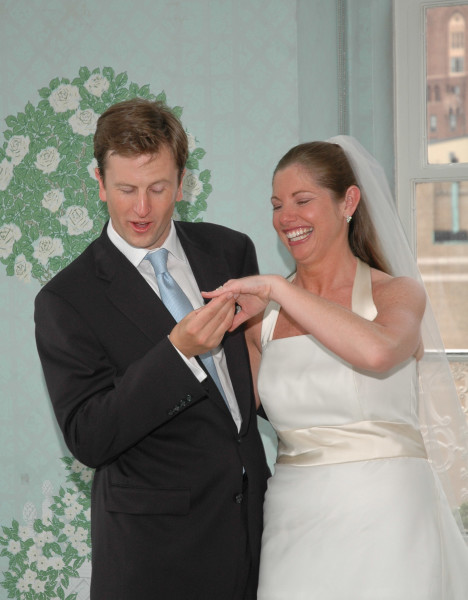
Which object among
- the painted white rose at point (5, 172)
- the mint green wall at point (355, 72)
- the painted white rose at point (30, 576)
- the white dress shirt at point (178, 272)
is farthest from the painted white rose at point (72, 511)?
the mint green wall at point (355, 72)

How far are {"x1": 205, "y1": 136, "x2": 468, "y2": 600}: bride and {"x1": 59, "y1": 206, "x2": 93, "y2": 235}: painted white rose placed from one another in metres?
1.36

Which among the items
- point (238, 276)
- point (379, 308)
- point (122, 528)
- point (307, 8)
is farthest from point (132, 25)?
point (122, 528)

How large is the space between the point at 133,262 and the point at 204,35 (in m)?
1.58

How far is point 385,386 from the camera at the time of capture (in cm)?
214

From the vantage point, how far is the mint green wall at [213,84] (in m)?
3.23

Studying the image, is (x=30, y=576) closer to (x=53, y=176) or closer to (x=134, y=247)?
(x=53, y=176)

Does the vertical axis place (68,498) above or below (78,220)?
below

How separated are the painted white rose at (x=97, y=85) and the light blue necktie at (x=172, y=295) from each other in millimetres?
1564

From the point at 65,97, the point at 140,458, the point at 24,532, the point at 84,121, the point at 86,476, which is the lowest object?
the point at 24,532

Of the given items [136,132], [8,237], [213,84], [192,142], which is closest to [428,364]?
[136,132]

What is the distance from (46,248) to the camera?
353 centimetres

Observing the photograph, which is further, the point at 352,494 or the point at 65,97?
the point at 65,97

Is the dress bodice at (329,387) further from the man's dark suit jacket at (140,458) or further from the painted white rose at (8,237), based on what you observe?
the painted white rose at (8,237)

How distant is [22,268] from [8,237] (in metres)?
0.15
